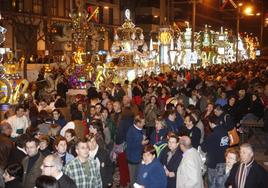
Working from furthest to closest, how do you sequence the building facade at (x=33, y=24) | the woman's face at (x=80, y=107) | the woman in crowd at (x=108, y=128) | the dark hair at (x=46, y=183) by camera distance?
the building facade at (x=33, y=24) → the woman's face at (x=80, y=107) → the woman in crowd at (x=108, y=128) → the dark hair at (x=46, y=183)

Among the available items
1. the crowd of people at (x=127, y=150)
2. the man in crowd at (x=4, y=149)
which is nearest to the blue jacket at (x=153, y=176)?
the crowd of people at (x=127, y=150)

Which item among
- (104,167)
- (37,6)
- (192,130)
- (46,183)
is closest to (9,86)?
(192,130)

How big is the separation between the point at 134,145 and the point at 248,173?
296cm

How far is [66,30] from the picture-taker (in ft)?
86.3

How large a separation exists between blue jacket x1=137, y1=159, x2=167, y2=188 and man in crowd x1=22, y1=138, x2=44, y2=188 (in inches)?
58.8

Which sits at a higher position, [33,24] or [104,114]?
[33,24]

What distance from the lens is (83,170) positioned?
6.32m

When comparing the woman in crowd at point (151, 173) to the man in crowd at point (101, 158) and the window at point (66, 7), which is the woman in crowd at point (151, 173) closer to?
the man in crowd at point (101, 158)

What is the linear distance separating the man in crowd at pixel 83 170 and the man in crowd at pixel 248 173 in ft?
6.32

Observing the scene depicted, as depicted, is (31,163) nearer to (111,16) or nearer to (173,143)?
(173,143)

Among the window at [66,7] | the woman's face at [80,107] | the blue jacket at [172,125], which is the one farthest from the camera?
Answer: the window at [66,7]

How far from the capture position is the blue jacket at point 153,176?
266 inches

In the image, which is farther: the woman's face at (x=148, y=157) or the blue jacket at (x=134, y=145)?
the blue jacket at (x=134, y=145)

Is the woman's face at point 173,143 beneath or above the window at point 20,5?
beneath
